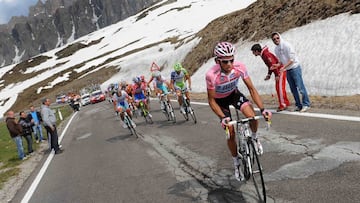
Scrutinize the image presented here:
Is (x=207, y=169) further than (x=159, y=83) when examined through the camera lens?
No

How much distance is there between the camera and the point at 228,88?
20.2 ft

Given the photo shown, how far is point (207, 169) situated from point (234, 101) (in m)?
1.89

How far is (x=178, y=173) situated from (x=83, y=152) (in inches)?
253

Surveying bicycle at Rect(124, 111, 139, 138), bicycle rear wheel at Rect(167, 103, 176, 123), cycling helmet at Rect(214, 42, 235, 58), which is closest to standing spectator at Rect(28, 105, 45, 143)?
bicycle at Rect(124, 111, 139, 138)

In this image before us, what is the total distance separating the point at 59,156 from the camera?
13.8 m

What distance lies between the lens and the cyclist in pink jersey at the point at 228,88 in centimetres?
563

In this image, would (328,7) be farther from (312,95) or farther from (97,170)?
(97,170)

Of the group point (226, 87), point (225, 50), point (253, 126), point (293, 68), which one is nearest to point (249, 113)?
point (253, 126)

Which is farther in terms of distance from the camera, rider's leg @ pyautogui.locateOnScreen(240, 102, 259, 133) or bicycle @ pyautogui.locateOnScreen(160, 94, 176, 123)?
bicycle @ pyautogui.locateOnScreen(160, 94, 176, 123)

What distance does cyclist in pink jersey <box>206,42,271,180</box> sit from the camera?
5.63 meters

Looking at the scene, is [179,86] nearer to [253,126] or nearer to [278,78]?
[278,78]

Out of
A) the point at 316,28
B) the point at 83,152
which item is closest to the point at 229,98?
the point at 83,152

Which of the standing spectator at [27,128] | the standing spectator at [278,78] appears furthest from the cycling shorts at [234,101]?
the standing spectator at [27,128]

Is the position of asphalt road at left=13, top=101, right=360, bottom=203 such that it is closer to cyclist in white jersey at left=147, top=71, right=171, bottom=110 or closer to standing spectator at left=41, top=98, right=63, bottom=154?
standing spectator at left=41, top=98, right=63, bottom=154
